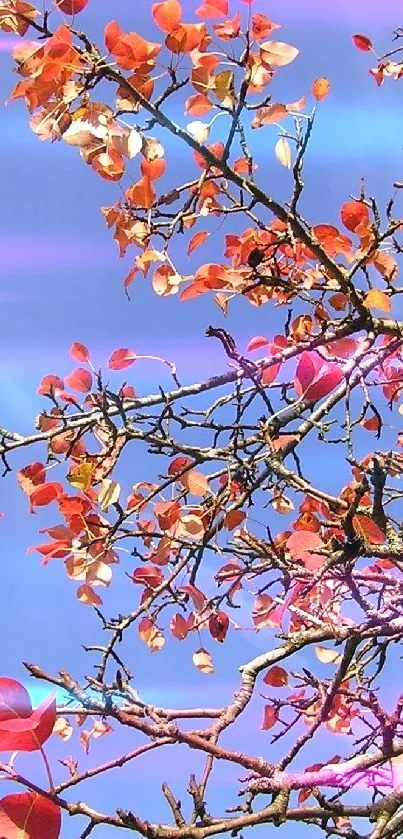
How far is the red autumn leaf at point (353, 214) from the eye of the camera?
226 cm

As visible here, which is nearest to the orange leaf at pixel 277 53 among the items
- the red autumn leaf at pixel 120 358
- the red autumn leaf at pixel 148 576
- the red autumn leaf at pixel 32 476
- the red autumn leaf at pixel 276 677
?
the red autumn leaf at pixel 120 358

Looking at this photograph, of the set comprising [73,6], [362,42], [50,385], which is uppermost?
Answer: [362,42]

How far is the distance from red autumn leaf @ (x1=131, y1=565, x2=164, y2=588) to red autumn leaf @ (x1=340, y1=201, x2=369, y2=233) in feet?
3.92

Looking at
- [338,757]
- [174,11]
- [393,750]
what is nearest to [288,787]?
[393,750]

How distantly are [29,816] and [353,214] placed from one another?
1840 millimetres

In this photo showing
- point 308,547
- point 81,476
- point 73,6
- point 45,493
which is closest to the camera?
point 308,547

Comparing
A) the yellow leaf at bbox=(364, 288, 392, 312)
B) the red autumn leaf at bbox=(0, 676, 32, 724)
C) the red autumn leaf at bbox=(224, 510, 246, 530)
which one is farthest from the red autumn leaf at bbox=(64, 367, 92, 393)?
the red autumn leaf at bbox=(0, 676, 32, 724)

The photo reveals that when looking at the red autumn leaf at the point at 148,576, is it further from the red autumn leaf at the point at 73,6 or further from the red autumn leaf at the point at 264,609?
the red autumn leaf at the point at 73,6

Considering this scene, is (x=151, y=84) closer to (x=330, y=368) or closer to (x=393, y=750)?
(x=330, y=368)

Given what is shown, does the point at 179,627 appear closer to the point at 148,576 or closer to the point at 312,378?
the point at 148,576

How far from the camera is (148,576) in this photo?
96.9 inches

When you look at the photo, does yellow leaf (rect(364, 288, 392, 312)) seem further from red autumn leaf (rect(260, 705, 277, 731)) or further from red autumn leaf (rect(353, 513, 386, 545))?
red autumn leaf (rect(260, 705, 277, 731))

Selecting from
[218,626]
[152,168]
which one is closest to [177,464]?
[218,626]

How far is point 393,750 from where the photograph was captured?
1342 millimetres
